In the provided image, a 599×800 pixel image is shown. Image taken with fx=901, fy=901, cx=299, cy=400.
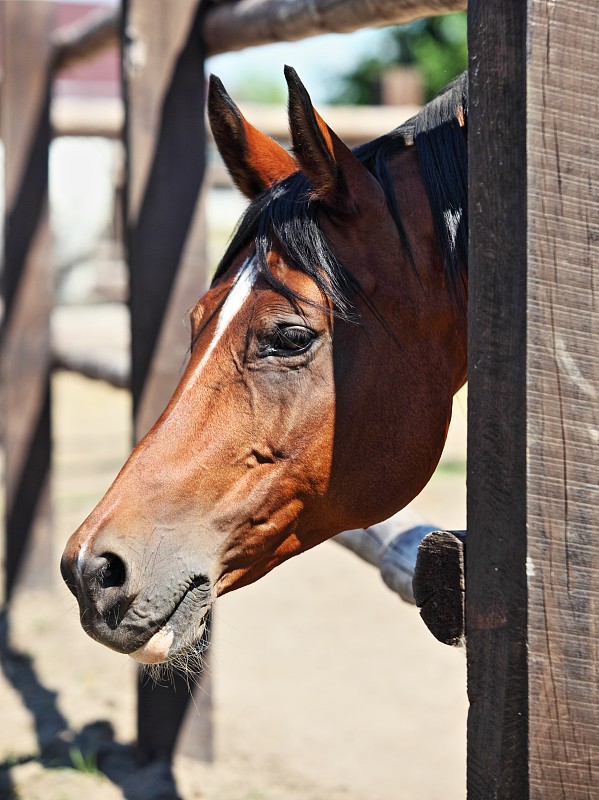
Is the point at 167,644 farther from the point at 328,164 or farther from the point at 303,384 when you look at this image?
the point at 328,164

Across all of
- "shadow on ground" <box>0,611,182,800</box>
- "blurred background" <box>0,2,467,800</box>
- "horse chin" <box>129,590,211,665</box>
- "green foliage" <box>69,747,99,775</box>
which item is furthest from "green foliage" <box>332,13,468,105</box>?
"horse chin" <box>129,590,211,665</box>

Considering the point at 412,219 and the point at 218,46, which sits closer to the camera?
the point at 412,219

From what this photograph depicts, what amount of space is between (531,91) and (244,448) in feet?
2.44

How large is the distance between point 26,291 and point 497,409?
156 inches

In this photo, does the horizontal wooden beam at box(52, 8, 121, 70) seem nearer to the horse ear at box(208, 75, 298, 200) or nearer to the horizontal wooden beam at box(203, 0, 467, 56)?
the horizontal wooden beam at box(203, 0, 467, 56)

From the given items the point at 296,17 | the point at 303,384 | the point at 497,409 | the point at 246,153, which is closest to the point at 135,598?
the point at 303,384

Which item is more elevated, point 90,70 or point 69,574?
point 90,70

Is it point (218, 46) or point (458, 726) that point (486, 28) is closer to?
point (218, 46)

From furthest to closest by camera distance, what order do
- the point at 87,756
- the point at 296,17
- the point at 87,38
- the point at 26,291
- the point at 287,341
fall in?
the point at 26,291 → the point at 87,38 → the point at 87,756 → the point at 296,17 → the point at 287,341

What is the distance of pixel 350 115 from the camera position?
17.9ft

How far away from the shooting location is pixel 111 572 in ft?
4.65

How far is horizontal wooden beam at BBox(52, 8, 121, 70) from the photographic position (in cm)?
373

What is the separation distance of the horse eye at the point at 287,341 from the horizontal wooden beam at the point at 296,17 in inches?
31.9

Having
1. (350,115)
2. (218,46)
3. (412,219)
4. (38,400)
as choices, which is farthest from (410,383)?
(350,115)
